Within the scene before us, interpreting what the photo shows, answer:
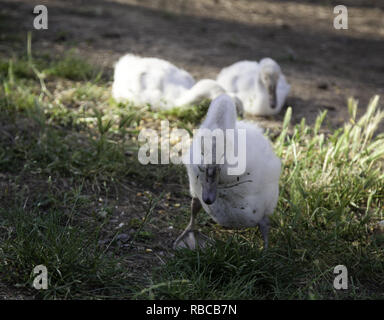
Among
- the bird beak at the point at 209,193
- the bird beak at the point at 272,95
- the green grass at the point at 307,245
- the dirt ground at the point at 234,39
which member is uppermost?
the dirt ground at the point at 234,39

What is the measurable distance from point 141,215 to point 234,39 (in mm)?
5197

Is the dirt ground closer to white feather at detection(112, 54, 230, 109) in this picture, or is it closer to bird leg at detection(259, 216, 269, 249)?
white feather at detection(112, 54, 230, 109)

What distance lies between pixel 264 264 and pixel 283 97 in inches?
131

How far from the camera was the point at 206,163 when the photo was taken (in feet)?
10.1

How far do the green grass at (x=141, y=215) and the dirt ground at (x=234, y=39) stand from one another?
4.52ft

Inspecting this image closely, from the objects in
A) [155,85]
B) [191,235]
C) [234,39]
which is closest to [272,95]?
[155,85]

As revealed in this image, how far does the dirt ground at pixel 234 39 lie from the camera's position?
7051 millimetres

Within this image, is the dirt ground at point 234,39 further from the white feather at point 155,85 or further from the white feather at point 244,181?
the white feather at point 244,181

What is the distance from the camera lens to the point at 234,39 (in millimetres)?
8609

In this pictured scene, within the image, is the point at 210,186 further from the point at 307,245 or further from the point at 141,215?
the point at 141,215

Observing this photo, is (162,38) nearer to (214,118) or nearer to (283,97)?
(283,97)

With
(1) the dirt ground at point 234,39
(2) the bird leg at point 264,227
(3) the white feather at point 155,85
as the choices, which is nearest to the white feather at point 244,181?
(2) the bird leg at point 264,227
